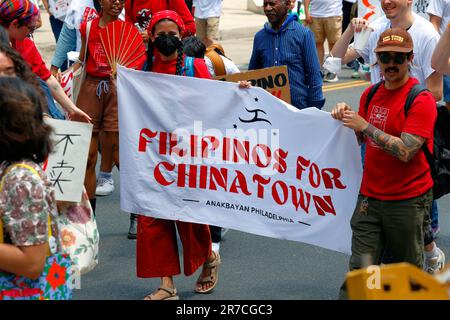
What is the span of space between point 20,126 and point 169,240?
8.47 feet

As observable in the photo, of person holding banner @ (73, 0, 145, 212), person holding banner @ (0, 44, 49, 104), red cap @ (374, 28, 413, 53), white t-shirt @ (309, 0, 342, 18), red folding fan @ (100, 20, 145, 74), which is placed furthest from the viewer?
white t-shirt @ (309, 0, 342, 18)

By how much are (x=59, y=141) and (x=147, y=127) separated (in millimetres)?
897

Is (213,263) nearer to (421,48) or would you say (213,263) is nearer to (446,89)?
(421,48)

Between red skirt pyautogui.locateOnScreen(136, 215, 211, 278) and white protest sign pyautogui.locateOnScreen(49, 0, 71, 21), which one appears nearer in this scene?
red skirt pyautogui.locateOnScreen(136, 215, 211, 278)

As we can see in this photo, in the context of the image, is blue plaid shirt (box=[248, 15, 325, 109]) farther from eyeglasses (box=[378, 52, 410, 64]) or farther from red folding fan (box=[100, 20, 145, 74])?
eyeglasses (box=[378, 52, 410, 64])

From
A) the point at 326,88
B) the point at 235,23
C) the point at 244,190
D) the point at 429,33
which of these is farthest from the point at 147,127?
the point at 235,23

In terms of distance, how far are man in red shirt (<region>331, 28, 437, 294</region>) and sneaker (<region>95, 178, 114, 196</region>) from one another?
3.74 m

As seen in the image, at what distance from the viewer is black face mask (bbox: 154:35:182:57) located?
605 centimetres

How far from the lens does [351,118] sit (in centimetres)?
523

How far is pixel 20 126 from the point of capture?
3.54 meters

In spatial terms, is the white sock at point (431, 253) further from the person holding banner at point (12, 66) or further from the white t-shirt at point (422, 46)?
the person holding banner at point (12, 66)

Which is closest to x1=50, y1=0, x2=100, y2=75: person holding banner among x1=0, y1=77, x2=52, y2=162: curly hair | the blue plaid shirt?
the blue plaid shirt

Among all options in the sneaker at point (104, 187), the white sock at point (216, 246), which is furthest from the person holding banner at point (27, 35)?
the sneaker at point (104, 187)

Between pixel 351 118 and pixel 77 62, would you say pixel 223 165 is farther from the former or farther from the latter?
pixel 77 62
